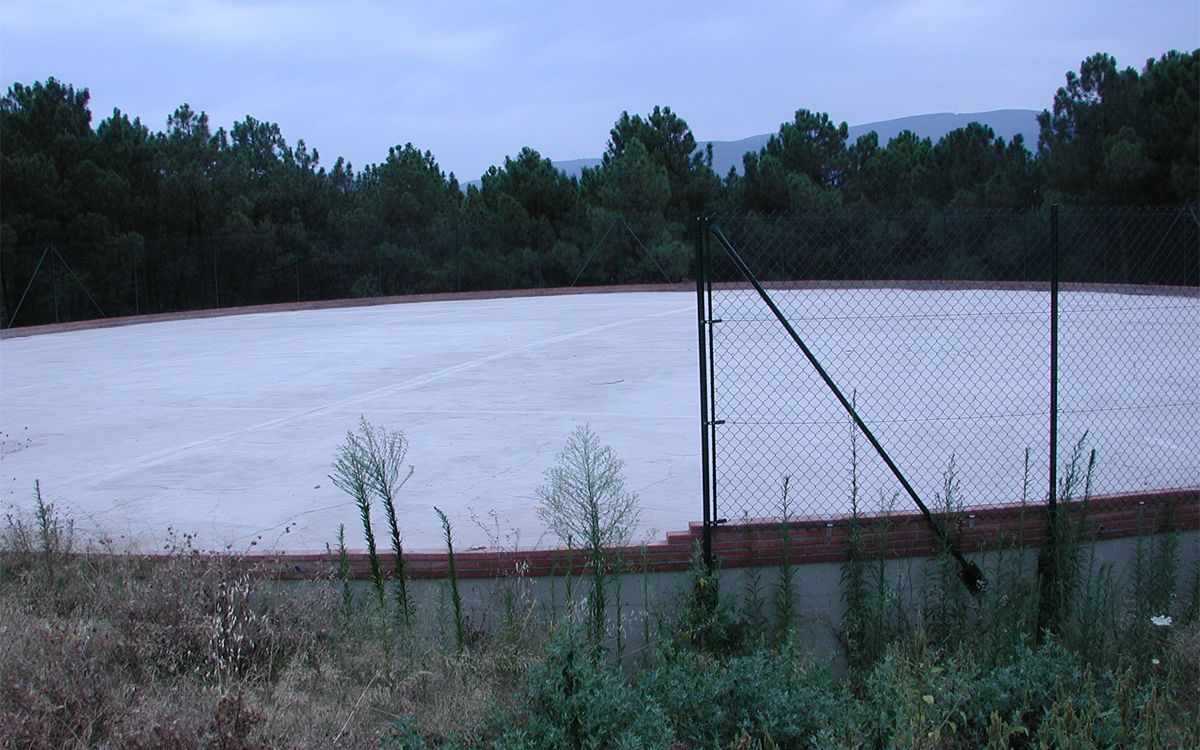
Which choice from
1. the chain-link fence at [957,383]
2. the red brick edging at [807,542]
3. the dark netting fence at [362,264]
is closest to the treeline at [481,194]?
the dark netting fence at [362,264]

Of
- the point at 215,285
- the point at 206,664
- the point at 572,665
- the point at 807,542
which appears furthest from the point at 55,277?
the point at 572,665

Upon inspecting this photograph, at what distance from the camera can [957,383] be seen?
11922mm

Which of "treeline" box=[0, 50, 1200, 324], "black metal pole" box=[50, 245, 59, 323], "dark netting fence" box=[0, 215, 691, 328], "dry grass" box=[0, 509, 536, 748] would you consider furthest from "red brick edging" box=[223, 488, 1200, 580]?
"dark netting fence" box=[0, 215, 691, 328]

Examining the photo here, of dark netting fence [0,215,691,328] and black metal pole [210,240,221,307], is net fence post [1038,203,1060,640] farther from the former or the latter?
black metal pole [210,240,221,307]

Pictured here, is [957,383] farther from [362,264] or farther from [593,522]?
[362,264]

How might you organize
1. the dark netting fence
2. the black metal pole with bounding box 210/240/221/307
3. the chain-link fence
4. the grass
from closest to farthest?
the grass → the chain-link fence → the black metal pole with bounding box 210/240/221/307 → the dark netting fence

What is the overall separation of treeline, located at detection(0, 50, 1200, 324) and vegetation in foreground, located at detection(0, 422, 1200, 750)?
22.1 meters

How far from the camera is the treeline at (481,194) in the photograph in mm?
26172

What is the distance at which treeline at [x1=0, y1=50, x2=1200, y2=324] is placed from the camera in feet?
85.9

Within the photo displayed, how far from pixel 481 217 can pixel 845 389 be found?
2291 centimetres

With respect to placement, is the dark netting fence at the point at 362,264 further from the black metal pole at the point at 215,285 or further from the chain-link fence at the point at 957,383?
A: the chain-link fence at the point at 957,383

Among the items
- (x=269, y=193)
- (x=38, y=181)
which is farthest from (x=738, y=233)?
(x=38, y=181)

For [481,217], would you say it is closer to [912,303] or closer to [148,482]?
[912,303]

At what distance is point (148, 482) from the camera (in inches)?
321
